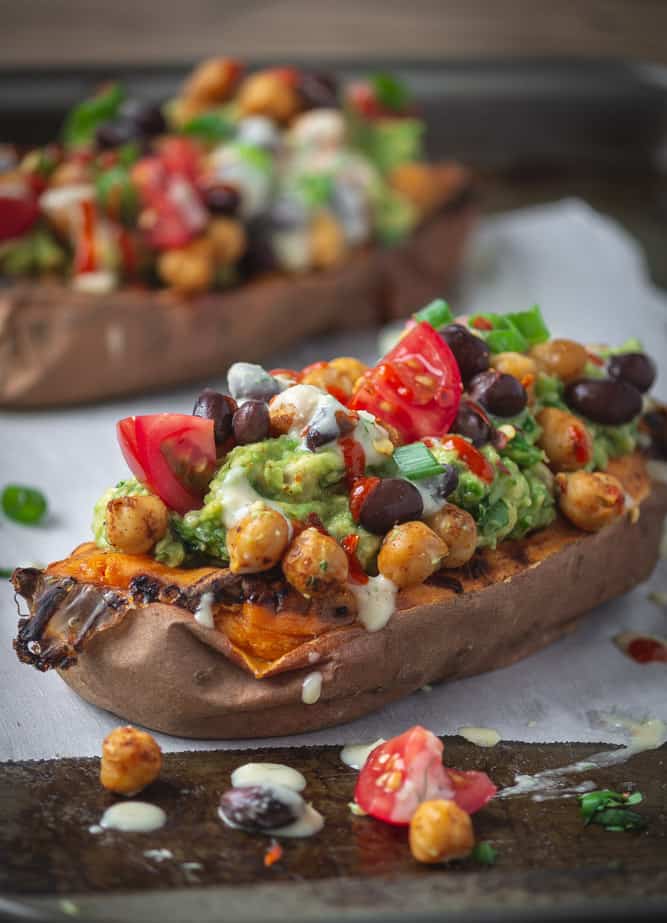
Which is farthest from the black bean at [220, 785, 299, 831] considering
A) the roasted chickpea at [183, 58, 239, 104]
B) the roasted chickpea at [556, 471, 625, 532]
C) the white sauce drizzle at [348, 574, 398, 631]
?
the roasted chickpea at [183, 58, 239, 104]

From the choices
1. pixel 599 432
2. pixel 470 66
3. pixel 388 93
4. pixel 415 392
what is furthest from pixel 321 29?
pixel 415 392

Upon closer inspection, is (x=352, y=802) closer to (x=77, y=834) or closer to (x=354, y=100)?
(x=77, y=834)

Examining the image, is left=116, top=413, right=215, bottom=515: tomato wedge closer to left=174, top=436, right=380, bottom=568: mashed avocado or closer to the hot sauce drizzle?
left=174, top=436, right=380, bottom=568: mashed avocado

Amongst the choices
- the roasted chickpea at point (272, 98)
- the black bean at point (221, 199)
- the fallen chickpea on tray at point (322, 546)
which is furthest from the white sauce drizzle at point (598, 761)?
the roasted chickpea at point (272, 98)

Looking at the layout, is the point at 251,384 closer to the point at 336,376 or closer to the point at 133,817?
the point at 336,376

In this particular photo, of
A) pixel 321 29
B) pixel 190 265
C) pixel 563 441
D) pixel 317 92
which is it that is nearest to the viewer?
pixel 563 441

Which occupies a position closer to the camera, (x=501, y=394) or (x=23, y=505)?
(x=501, y=394)
